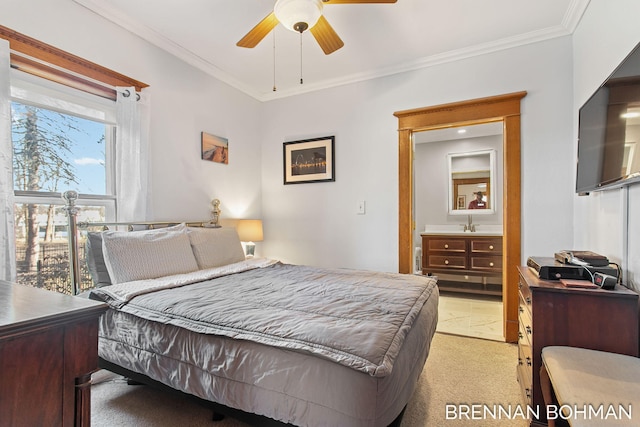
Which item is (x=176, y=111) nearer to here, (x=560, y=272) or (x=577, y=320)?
(x=560, y=272)

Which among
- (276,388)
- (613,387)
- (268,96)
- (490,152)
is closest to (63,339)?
(276,388)

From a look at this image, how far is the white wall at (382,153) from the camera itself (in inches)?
102

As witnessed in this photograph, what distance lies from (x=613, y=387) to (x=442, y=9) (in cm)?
244

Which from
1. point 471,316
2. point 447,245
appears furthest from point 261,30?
point 447,245

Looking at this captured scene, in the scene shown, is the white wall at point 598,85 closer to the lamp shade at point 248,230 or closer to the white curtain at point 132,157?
the lamp shade at point 248,230

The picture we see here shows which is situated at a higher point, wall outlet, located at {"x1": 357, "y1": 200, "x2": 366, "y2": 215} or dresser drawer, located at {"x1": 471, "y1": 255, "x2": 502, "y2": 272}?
wall outlet, located at {"x1": 357, "y1": 200, "x2": 366, "y2": 215}

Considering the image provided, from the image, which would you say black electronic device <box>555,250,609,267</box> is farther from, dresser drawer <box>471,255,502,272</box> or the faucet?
the faucet

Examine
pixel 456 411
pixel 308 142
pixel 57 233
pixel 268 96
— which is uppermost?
pixel 268 96

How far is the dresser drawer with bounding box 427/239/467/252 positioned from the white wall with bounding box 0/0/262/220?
2532 millimetres

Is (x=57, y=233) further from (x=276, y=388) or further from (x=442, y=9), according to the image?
(x=442, y=9)

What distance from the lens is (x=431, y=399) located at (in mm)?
1837

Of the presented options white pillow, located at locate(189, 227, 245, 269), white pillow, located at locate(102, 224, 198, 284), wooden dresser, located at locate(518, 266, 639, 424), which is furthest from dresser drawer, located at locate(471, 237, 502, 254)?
white pillow, located at locate(102, 224, 198, 284)

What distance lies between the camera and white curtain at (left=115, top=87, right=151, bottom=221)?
2389 millimetres

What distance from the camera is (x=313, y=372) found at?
1071 mm
